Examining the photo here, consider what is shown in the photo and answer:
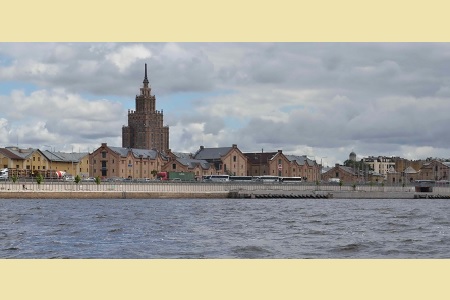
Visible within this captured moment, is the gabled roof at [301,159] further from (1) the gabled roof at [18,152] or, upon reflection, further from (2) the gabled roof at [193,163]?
(1) the gabled roof at [18,152]

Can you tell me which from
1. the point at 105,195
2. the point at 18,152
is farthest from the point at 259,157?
the point at 105,195

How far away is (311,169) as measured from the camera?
629ft

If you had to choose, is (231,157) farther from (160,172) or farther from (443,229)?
(443,229)

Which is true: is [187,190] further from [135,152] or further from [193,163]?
[135,152]

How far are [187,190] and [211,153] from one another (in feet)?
181

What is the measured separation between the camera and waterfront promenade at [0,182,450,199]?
108 metres

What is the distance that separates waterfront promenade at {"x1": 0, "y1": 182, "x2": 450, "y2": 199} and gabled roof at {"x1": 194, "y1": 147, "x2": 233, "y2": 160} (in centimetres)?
3561

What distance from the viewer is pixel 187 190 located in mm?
121562

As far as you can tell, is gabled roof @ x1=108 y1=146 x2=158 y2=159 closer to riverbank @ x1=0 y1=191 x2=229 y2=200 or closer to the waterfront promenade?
the waterfront promenade

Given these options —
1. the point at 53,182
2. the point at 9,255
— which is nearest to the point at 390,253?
the point at 9,255

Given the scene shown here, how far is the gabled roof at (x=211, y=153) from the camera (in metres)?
174

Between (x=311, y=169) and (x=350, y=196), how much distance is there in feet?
202

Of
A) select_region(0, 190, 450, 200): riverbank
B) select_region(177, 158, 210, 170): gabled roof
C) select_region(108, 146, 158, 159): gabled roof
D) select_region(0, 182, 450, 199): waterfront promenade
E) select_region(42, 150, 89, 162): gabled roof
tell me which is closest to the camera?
select_region(0, 190, 450, 200): riverbank

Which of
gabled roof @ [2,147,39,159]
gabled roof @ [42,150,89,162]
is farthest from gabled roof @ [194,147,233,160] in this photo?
gabled roof @ [2,147,39,159]
